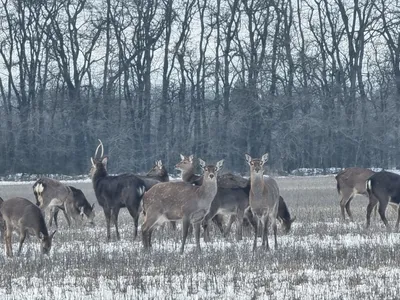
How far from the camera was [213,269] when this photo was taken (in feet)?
36.9

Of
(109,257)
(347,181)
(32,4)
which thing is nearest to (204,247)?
(109,257)

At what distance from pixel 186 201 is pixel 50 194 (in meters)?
6.21

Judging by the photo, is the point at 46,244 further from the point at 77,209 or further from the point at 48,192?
the point at 77,209

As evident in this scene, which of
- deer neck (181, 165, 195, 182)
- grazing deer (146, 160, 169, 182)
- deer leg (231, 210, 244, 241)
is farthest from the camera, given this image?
grazing deer (146, 160, 169, 182)

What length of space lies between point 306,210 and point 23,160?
81.3 ft

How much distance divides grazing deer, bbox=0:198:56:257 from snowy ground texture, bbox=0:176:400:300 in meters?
0.28

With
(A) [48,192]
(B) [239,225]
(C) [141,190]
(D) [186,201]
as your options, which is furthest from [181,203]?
(A) [48,192]

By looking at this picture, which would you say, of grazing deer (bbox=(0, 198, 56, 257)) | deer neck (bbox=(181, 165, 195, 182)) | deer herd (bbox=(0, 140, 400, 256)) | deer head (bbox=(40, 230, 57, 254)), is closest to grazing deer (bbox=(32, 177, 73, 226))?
deer herd (bbox=(0, 140, 400, 256))

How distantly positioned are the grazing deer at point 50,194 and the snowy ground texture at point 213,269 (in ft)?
9.70

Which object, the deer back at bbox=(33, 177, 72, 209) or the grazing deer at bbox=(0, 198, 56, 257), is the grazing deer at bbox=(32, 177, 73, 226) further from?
the grazing deer at bbox=(0, 198, 56, 257)

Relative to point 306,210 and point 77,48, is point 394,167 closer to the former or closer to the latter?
point 77,48

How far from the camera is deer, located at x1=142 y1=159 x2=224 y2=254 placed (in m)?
14.0

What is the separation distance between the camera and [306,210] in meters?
21.7

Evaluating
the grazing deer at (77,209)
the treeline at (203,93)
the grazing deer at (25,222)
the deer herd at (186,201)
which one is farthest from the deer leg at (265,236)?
the treeline at (203,93)
